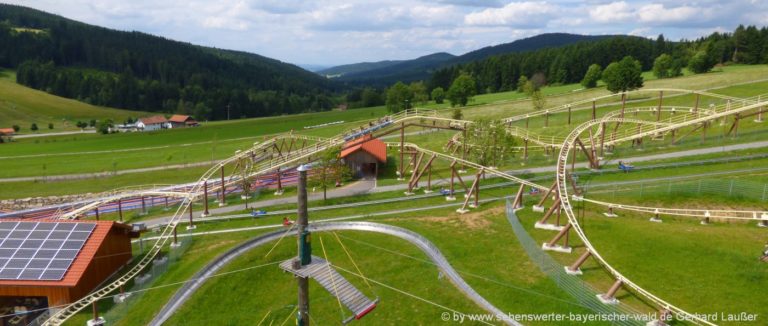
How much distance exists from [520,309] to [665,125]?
140 ft

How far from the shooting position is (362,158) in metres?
60.5

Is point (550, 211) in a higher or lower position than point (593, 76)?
lower

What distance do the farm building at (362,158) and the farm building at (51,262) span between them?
3148cm

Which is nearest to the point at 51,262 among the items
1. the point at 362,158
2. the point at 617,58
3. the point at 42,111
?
the point at 362,158

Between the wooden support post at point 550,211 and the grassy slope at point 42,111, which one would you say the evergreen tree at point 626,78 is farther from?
the grassy slope at point 42,111

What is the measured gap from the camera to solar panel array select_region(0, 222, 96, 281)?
2769 centimetres

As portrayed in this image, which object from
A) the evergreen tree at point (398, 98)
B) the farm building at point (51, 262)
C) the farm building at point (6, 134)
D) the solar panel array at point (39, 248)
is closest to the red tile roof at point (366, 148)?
the farm building at point (51, 262)

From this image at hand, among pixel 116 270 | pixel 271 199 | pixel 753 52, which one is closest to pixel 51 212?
pixel 271 199

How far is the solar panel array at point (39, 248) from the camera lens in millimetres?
27692

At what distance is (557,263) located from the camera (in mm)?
27234

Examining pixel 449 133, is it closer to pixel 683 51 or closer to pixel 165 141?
pixel 165 141

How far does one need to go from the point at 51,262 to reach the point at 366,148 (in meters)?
37.5

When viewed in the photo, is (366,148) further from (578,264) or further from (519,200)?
(578,264)

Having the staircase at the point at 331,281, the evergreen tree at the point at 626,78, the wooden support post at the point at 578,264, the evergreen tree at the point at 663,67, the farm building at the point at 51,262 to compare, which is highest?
the evergreen tree at the point at 663,67
